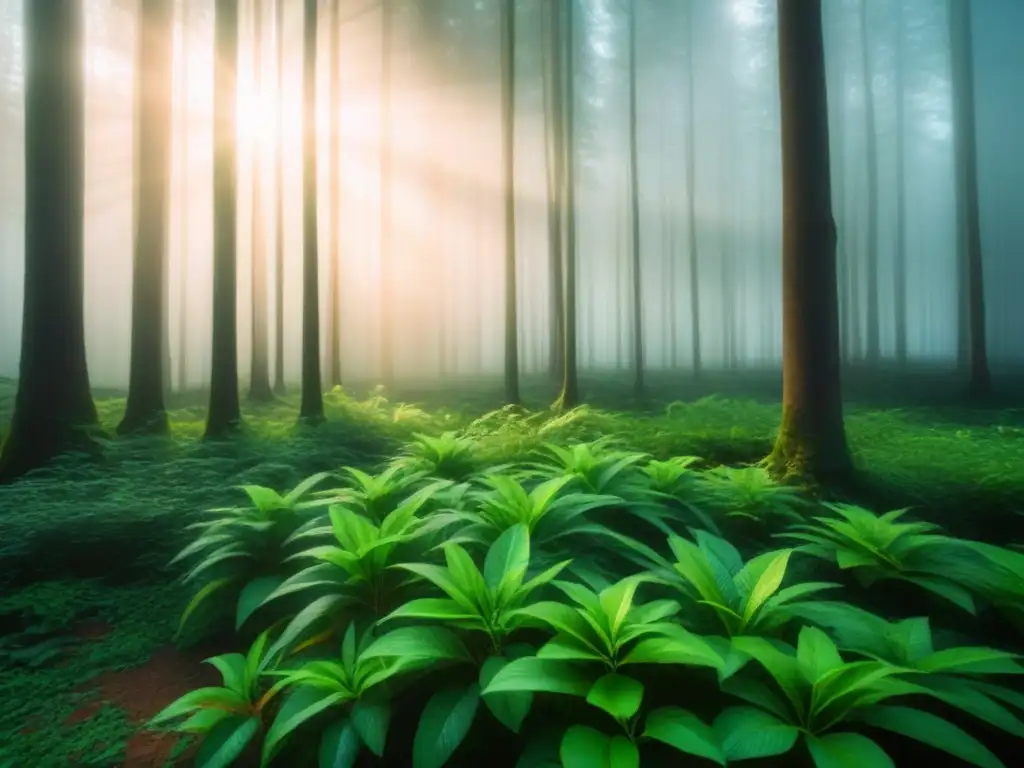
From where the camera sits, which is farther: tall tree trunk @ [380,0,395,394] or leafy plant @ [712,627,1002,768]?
tall tree trunk @ [380,0,395,394]

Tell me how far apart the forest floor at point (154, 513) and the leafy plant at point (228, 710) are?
1.34ft

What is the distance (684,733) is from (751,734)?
0.71 feet

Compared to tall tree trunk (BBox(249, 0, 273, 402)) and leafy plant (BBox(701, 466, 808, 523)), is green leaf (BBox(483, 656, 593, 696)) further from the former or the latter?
tall tree trunk (BBox(249, 0, 273, 402))

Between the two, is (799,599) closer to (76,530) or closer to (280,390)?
(76,530)

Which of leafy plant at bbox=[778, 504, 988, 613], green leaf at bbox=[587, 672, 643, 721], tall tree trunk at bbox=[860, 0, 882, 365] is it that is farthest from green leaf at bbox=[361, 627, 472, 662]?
tall tree trunk at bbox=[860, 0, 882, 365]

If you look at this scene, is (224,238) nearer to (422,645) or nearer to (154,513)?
(154,513)

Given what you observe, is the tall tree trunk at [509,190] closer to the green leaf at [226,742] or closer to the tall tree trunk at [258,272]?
the tall tree trunk at [258,272]

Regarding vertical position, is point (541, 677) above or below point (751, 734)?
above

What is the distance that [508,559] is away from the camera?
2.32 m

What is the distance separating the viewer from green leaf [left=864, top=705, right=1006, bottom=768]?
1.44 m

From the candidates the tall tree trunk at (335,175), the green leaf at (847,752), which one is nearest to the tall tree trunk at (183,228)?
the tall tree trunk at (335,175)

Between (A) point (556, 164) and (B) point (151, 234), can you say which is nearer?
(B) point (151, 234)

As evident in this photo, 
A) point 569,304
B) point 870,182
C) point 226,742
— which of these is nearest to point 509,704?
point 226,742

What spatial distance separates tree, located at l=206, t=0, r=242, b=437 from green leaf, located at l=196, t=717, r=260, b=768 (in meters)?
7.71
